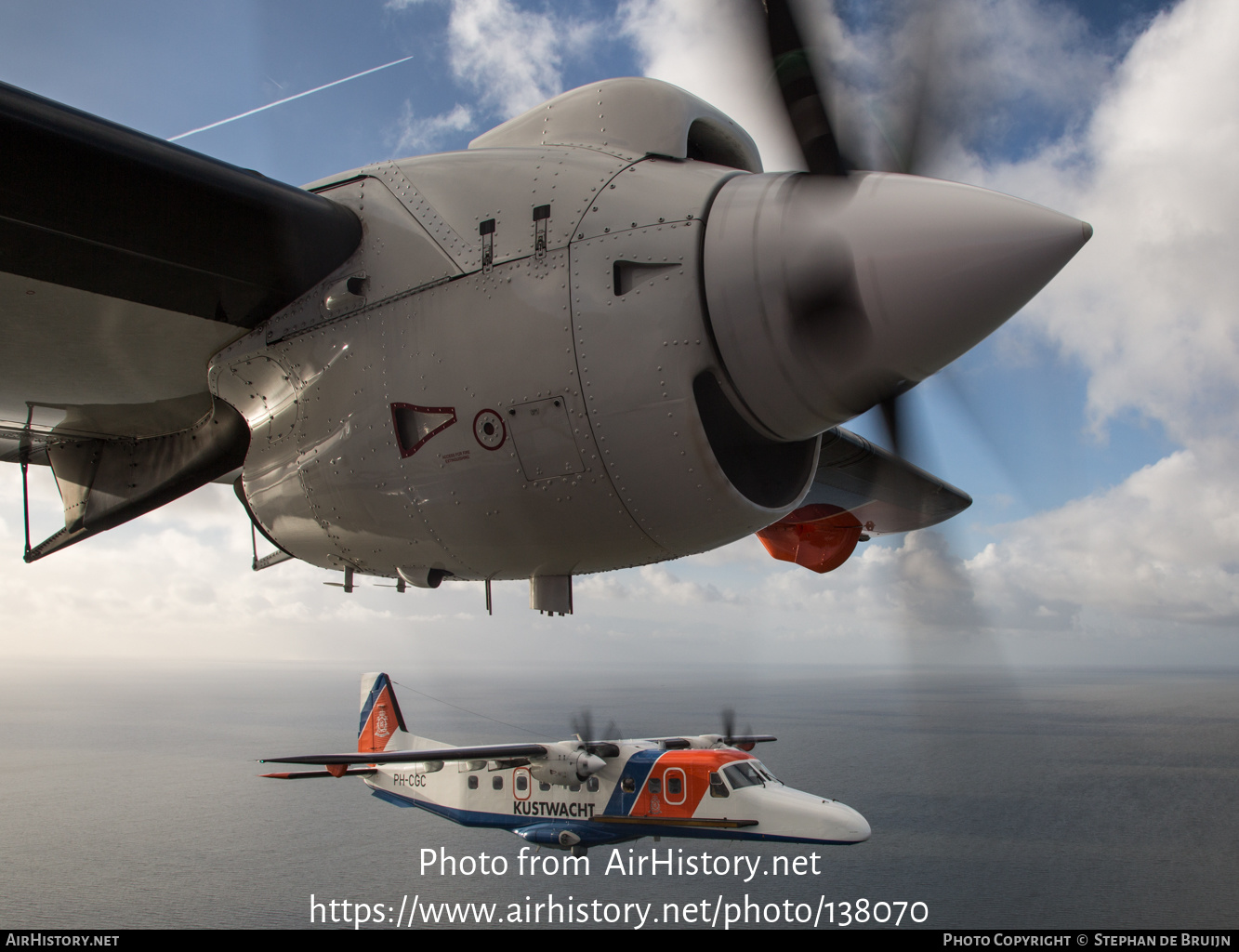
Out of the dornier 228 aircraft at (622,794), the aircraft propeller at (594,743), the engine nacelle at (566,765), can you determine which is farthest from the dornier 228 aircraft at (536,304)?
the aircraft propeller at (594,743)

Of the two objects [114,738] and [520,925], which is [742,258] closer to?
[520,925]

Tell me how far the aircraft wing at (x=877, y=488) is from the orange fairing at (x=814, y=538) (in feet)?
0.95

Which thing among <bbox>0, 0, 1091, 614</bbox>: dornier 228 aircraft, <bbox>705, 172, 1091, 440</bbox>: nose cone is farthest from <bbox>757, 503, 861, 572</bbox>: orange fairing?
<bbox>705, 172, 1091, 440</bbox>: nose cone

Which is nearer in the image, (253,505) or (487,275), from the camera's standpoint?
(487,275)

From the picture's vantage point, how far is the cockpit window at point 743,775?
39.5 meters

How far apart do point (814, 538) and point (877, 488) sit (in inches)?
A: 56.8

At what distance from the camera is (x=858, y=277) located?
3.26 m

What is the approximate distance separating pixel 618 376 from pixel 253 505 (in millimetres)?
3066

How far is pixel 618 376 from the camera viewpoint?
360cm

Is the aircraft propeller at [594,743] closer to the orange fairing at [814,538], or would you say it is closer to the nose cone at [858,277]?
the orange fairing at [814,538]

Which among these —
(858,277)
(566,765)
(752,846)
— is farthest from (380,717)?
(752,846)

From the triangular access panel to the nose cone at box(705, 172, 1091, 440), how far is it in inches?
60.8

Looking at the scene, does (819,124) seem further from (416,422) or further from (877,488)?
(877,488)
